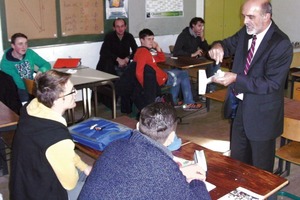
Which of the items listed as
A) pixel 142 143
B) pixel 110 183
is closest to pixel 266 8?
pixel 142 143

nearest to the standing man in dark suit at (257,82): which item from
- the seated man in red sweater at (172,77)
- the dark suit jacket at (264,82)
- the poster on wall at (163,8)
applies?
the dark suit jacket at (264,82)

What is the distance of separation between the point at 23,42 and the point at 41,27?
0.92 m

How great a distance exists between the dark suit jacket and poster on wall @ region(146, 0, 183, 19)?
3.85 metres

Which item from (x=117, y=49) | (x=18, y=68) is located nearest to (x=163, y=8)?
(x=117, y=49)

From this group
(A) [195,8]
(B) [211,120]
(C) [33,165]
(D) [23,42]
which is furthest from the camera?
(A) [195,8]

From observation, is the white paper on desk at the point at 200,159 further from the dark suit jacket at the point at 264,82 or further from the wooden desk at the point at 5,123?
the wooden desk at the point at 5,123

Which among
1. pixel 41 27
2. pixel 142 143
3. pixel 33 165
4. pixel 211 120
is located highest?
pixel 41 27

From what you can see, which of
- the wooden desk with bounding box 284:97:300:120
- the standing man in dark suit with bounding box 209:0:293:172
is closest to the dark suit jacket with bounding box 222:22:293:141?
the standing man in dark suit with bounding box 209:0:293:172

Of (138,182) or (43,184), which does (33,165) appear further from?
(138,182)

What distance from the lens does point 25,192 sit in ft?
6.66

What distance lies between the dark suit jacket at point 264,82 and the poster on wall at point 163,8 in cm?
385

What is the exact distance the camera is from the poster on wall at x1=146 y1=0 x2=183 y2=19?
653cm

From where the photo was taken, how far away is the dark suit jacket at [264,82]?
248 cm

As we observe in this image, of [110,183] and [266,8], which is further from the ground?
[266,8]
